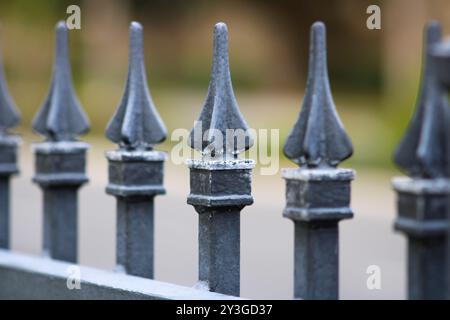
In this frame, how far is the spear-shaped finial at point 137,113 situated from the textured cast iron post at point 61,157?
11.6 inches

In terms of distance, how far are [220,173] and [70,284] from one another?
1.84 ft

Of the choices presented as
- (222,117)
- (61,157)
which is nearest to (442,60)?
(222,117)

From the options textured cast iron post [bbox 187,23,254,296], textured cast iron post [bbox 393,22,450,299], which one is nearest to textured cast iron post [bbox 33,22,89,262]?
textured cast iron post [bbox 187,23,254,296]

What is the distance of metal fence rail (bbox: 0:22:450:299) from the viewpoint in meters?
1.52

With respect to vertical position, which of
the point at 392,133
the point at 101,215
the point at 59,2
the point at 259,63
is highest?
the point at 59,2

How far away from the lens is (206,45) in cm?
1505

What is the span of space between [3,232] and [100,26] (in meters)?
14.1

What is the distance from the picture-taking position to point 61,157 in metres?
2.53

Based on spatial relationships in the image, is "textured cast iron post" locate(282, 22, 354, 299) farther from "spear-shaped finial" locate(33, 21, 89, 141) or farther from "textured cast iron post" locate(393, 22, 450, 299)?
"spear-shaped finial" locate(33, 21, 89, 141)

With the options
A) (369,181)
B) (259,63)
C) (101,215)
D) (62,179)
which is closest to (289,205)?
(62,179)

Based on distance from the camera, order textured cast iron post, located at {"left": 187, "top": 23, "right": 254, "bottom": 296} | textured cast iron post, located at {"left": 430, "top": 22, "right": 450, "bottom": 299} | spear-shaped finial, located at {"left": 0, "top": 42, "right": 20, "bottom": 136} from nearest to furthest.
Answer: textured cast iron post, located at {"left": 430, "top": 22, "right": 450, "bottom": 299}, textured cast iron post, located at {"left": 187, "top": 23, "right": 254, "bottom": 296}, spear-shaped finial, located at {"left": 0, "top": 42, "right": 20, "bottom": 136}

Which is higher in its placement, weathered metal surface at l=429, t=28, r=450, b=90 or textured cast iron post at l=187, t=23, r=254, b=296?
weathered metal surface at l=429, t=28, r=450, b=90

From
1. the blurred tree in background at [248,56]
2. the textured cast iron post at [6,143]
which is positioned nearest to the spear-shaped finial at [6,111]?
the textured cast iron post at [6,143]

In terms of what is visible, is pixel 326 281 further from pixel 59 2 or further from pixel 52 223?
pixel 59 2
